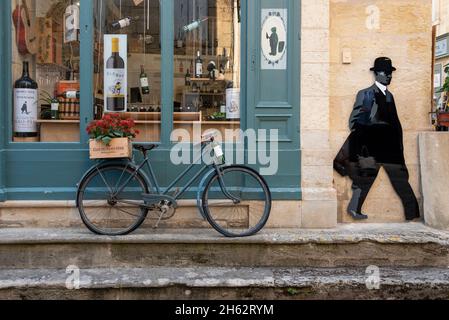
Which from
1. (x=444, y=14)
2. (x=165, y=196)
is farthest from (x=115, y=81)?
(x=444, y=14)

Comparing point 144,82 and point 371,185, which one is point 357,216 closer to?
point 371,185

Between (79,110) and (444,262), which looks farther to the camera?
(79,110)

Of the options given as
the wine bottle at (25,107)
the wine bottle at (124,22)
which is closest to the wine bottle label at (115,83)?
the wine bottle at (124,22)

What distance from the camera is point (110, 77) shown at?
6297mm

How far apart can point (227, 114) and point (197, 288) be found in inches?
90.4

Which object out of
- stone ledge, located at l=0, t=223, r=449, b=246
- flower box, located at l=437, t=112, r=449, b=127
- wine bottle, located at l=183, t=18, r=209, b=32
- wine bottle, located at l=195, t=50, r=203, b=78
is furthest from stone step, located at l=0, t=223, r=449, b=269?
wine bottle, located at l=183, t=18, r=209, b=32

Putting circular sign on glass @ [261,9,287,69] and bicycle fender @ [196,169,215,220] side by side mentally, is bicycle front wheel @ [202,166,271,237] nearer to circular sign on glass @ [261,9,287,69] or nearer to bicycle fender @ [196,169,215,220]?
bicycle fender @ [196,169,215,220]

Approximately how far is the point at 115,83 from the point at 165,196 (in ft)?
5.35

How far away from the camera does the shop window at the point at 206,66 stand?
6305 mm

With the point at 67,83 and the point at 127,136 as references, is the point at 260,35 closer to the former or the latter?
the point at 127,136

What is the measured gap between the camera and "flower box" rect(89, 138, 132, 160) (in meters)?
5.55

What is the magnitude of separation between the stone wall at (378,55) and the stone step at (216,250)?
0.84 m

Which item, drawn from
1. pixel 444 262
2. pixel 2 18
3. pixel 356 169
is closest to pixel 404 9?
pixel 356 169

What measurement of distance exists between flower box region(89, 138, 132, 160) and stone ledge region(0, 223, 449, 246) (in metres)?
0.85
